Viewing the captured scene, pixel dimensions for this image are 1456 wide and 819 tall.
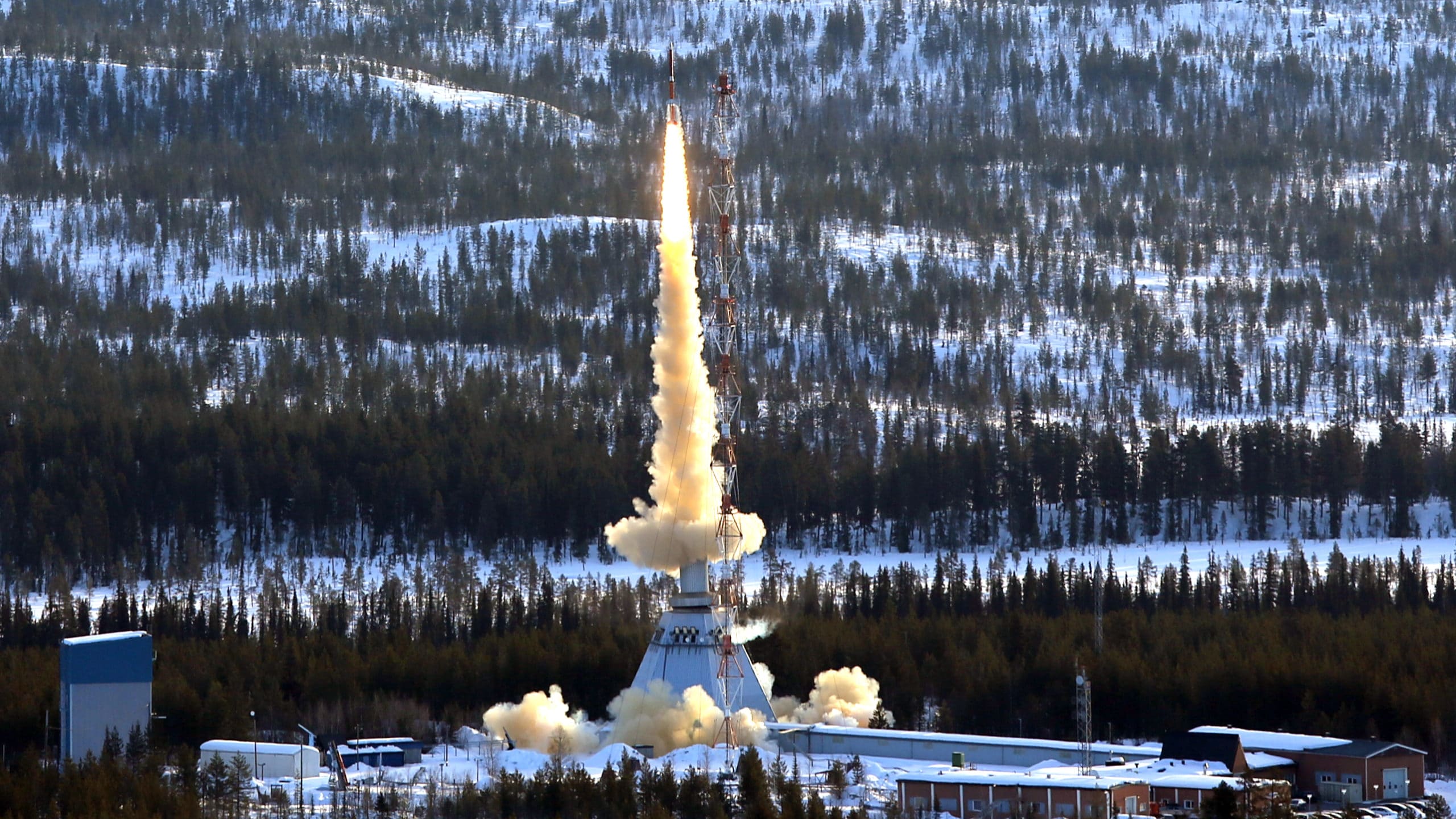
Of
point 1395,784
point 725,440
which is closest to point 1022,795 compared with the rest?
point 1395,784

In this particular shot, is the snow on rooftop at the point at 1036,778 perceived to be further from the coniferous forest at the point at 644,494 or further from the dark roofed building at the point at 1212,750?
the coniferous forest at the point at 644,494

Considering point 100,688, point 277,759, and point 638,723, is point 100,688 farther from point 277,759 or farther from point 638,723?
point 638,723

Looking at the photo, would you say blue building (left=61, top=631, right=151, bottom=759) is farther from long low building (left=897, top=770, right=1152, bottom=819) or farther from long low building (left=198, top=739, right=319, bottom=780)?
long low building (left=897, top=770, right=1152, bottom=819)

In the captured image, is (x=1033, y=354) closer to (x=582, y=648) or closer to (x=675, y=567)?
(x=582, y=648)

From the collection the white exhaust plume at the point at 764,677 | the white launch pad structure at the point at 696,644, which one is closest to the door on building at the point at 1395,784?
the white exhaust plume at the point at 764,677

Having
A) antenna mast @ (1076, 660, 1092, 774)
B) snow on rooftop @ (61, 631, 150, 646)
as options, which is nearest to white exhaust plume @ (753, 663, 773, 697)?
antenna mast @ (1076, 660, 1092, 774)

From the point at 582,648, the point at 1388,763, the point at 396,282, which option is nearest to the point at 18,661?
the point at 582,648
